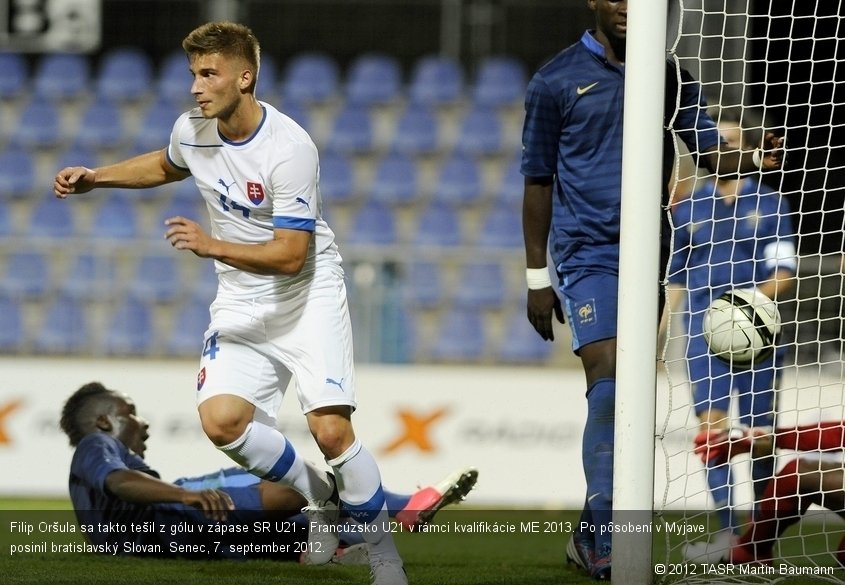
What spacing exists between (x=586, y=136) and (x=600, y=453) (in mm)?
1126

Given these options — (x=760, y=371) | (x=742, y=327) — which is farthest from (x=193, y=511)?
(x=760, y=371)

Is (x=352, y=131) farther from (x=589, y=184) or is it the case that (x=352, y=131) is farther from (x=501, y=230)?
(x=589, y=184)

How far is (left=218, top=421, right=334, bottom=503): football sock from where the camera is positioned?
166 inches

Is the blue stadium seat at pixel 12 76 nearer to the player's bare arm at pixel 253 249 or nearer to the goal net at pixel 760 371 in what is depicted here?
the goal net at pixel 760 371

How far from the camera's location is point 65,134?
1100cm

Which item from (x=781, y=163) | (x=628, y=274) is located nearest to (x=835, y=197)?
(x=781, y=163)

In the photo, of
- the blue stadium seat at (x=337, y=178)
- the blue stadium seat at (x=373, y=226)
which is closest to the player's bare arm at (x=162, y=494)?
the blue stadium seat at (x=373, y=226)

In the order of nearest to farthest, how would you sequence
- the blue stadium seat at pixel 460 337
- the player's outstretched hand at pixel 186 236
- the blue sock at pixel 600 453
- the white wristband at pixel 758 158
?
the player's outstretched hand at pixel 186 236 → the blue sock at pixel 600 453 → the white wristband at pixel 758 158 → the blue stadium seat at pixel 460 337

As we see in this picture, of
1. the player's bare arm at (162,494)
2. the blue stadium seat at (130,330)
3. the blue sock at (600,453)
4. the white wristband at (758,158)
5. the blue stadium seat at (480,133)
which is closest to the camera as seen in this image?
the blue sock at (600,453)

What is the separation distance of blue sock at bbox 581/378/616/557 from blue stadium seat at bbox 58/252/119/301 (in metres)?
4.86

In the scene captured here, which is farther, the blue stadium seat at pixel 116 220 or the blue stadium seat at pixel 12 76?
the blue stadium seat at pixel 12 76

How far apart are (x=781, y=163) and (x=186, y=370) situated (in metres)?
4.58

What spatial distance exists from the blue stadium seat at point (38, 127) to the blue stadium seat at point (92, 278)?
2.76 m

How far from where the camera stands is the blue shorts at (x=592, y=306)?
4.41 meters
